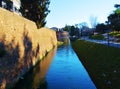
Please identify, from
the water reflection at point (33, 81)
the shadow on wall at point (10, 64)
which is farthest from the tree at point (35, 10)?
the shadow on wall at point (10, 64)

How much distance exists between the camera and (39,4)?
4119cm

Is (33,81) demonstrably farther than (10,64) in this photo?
Yes

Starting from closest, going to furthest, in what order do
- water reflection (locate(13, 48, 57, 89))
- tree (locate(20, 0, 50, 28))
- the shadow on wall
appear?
the shadow on wall → water reflection (locate(13, 48, 57, 89)) → tree (locate(20, 0, 50, 28))

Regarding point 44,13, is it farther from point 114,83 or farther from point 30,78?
point 114,83

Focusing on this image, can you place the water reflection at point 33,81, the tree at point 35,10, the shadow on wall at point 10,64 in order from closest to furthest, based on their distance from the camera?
the shadow on wall at point 10,64 < the water reflection at point 33,81 < the tree at point 35,10

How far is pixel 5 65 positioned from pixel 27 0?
1077 inches

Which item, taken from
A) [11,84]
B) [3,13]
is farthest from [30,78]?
[3,13]

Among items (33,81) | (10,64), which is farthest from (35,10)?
(10,64)

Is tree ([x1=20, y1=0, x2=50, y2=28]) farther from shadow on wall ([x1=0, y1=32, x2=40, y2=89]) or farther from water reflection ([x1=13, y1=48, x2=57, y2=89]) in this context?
shadow on wall ([x1=0, y1=32, x2=40, y2=89])

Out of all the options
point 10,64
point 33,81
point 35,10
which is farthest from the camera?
point 35,10

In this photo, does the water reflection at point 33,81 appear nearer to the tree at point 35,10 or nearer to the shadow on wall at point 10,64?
the shadow on wall at point 10,64

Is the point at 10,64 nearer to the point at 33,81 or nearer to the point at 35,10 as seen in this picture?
the point at 33,81

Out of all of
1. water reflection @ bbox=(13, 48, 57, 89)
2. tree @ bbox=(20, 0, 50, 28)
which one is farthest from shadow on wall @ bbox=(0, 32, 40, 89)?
tree @ bbox=(20, 0, 50, 28)

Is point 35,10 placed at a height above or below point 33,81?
above
